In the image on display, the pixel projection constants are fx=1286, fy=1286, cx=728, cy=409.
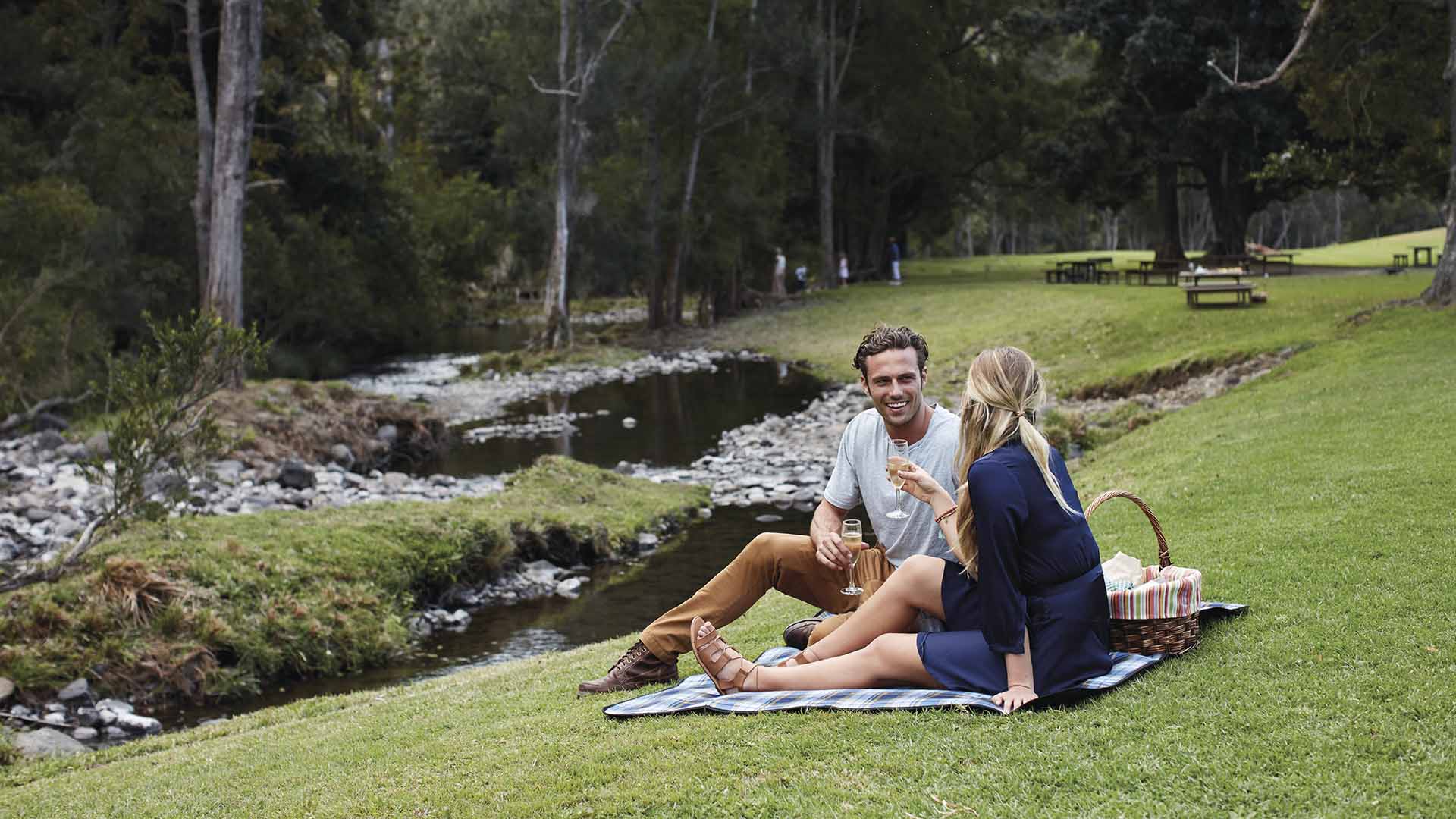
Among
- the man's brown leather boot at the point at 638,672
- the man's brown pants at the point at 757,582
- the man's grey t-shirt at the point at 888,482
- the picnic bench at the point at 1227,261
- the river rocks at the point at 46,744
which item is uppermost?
the picnic bench at the point at 1227,261

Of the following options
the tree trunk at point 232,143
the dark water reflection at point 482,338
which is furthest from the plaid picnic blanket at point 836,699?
the dark water reflection at point 482,338

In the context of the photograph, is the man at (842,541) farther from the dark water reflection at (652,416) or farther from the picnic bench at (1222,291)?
the picnic bench at (1222,291)

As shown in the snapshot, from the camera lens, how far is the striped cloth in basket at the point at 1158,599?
6.32 metres

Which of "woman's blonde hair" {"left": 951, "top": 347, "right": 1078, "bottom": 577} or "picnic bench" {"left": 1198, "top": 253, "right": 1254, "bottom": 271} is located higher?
"picnic bench" {"left": 1198, "top": 253, "right": 1254, "bottom": 271}

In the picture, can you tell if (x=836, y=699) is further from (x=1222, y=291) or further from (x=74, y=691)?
(x=1222, y=291)

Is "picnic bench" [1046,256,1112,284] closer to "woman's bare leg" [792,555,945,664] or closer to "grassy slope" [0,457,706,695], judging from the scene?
"grassy slope" [0,457,706,695]

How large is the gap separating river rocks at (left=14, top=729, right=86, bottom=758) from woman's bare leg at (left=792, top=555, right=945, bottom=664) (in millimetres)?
5915

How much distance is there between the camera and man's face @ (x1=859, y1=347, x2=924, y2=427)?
6855 millimetres

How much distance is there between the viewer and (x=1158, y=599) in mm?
6336

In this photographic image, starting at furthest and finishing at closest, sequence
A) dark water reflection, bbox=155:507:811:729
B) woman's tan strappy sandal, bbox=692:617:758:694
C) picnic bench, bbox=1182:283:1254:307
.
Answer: picnic bench, bbox=1182:283:1254:307
dark water reflection, bbox=155:507:811:729
woman's tan strappy sandal, bbox=692:617:758:694

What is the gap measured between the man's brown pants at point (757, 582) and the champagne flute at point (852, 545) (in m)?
0.11

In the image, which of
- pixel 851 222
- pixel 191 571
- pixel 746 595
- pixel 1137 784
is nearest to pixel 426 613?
pixel 191 571

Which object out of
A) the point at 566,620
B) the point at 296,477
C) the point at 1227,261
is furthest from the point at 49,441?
the point at 1227,261

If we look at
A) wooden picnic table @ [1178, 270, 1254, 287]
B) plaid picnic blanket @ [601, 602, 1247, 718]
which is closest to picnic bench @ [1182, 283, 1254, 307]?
wooden picnic table @ [1178, 270, 1254, 287]
